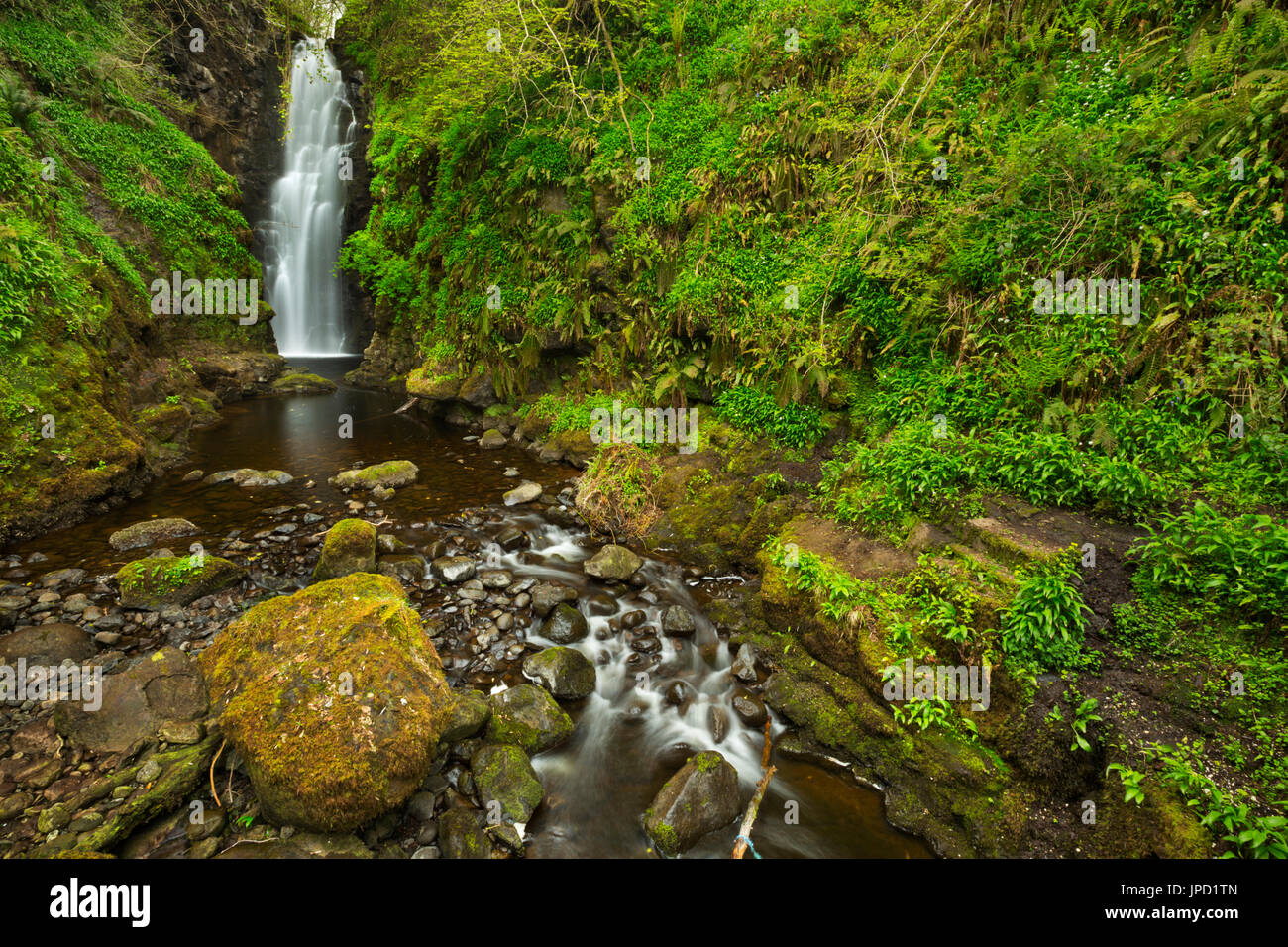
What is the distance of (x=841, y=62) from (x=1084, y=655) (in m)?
10.7

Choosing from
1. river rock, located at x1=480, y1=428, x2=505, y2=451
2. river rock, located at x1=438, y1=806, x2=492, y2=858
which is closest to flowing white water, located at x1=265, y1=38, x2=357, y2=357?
river rock, located at x1=480, y1=428, x2=505, y2=451

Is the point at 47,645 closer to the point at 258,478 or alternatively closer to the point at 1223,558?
the point at 258,478

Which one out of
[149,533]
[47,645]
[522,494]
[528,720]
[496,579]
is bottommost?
[528,720]

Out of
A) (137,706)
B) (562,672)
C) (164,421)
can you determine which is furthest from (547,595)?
(164,421)

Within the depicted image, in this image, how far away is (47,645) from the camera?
5.01 metres

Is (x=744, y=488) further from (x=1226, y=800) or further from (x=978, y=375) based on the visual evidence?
(x=1226, y=800)

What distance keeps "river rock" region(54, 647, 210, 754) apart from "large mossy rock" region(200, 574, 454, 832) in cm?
20

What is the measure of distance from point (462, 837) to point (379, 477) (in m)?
7.75

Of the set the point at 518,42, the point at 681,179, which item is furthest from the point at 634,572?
the point at 518,42

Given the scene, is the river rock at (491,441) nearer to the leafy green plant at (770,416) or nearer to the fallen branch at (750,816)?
the leafy green plant at (770,416)

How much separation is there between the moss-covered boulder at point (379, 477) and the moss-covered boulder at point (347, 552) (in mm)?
2841

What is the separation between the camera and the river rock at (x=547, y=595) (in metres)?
6.45

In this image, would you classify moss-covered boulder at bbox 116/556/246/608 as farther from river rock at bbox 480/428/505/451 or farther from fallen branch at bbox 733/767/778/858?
fallen branch at bbox 733/767/778/858

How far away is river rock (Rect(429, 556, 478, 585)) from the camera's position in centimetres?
A: 694
